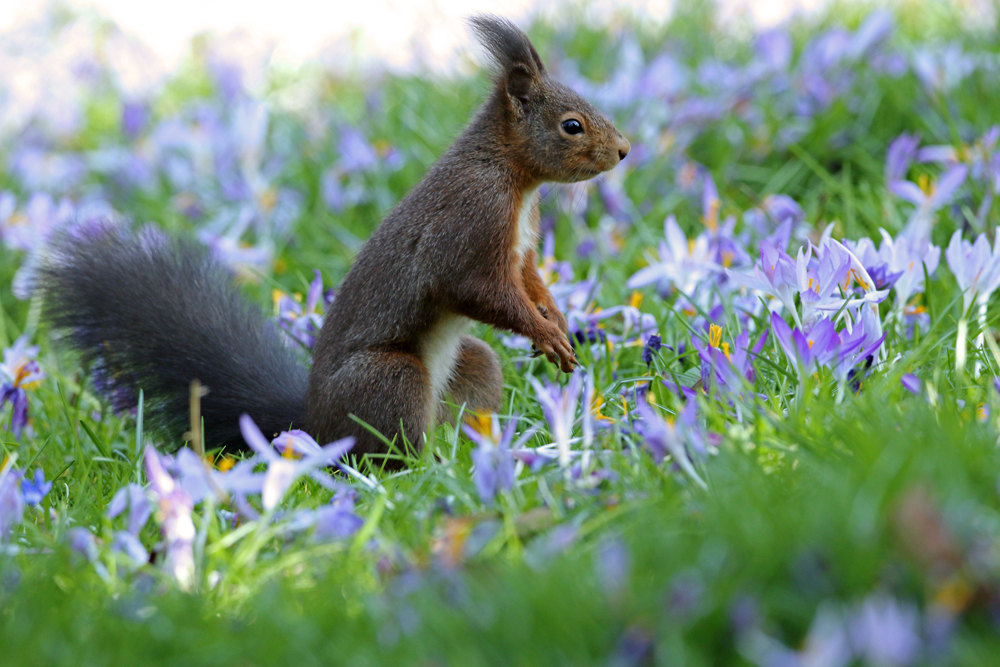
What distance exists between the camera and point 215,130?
4633 mm

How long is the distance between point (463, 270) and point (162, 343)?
2.73ft

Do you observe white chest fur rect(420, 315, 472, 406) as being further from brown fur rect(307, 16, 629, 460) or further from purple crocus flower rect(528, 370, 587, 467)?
purple crocus flower rect(528, 370, 587, 467)

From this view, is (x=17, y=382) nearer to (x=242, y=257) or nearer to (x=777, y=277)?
(x=242, y=257)

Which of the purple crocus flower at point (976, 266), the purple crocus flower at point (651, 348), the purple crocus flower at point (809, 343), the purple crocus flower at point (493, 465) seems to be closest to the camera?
the purple crocus flower at point (493, 465)

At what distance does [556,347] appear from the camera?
2229mm

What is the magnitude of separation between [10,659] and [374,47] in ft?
16.9

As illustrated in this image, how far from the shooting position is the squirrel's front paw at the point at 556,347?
2.22m

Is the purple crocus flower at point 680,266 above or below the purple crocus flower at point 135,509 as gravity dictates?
above

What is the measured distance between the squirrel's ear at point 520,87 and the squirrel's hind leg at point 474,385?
633 millimetres

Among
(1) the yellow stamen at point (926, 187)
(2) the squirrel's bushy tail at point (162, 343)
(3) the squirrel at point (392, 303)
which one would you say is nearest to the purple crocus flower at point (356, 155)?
(3) the squirrel at point (392, 303)

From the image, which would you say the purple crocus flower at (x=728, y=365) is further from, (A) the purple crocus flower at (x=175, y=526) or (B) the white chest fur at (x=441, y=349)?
(A) the purple crocus flower at (x=175, y=526)

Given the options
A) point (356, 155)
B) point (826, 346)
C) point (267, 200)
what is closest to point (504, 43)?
point (826, 346)

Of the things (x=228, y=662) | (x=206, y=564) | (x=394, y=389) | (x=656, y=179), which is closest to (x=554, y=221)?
(x=656, y=179)

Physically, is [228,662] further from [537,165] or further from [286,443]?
[537,165]
